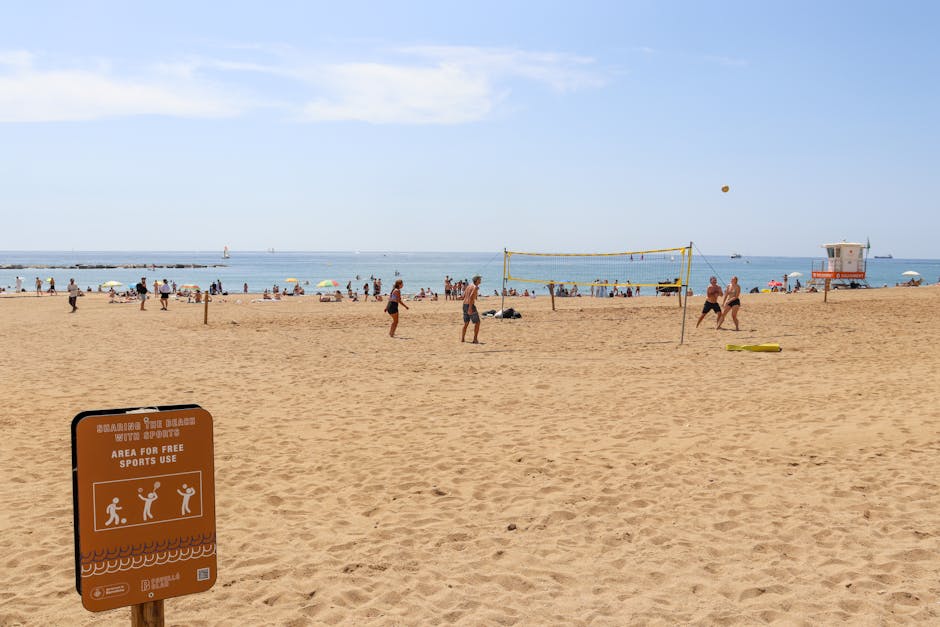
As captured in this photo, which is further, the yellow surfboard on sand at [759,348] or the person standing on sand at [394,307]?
the person standing on sand at [394,307]

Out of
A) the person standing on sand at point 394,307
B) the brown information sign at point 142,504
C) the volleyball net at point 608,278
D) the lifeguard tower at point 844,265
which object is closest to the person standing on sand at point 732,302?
the volleyball net at point 608,278

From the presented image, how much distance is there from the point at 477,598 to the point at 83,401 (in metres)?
6.74

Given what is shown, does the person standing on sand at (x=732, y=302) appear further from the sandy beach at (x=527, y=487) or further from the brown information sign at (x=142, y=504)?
the brown information sign at (x=142, y=504)

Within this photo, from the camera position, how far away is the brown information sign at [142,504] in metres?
2.10

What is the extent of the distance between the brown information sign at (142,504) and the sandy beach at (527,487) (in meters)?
1.45

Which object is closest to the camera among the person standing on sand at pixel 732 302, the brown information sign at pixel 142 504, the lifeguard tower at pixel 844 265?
the brown information sign at pixel 142 504

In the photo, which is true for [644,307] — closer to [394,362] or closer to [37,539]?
[394,362]

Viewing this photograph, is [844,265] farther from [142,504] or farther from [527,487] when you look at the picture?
[142,504]

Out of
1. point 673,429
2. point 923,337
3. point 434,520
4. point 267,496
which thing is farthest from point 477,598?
point 923,337

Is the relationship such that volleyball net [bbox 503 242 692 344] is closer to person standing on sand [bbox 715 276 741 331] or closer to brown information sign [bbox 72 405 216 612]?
person standing on sand [bbox 715 276 741 331]

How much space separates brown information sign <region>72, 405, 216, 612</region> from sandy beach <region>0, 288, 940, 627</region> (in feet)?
4.76

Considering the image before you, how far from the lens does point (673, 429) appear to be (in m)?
7.17

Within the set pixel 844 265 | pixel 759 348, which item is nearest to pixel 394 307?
pixel 759 348

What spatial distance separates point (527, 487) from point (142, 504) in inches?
146
